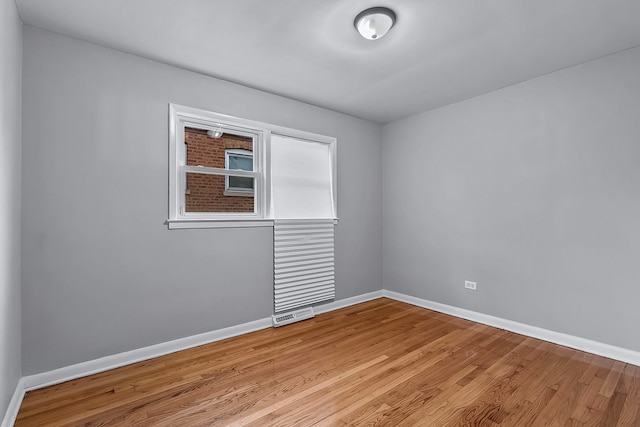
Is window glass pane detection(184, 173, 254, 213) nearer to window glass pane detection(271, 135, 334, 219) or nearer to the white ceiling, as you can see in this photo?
window glass pane detection(271, 135, 334, 219)

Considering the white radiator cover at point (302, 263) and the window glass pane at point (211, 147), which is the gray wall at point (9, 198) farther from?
the white radiator cover at point (302, 263)

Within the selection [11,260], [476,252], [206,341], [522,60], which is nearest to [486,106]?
[522,60]

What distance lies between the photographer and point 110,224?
2.46 metres

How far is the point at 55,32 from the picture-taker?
2260mm

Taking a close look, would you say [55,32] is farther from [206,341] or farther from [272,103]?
[206,341]

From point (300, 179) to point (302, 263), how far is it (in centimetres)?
101

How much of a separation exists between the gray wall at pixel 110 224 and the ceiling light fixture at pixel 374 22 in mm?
1526

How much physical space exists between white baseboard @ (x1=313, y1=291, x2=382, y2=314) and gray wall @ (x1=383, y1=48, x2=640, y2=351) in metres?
0.47

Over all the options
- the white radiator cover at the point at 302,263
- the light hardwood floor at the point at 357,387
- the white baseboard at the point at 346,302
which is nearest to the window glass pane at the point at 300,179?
the white radiator cover at the point at 302,263

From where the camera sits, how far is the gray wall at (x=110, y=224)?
2209mm

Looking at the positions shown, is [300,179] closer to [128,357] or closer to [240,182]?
[240,182]

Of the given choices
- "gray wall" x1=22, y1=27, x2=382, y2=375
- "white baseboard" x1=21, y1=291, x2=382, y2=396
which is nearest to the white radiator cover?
"gray wall" x1=22, y1=27, x2=382, y2=375

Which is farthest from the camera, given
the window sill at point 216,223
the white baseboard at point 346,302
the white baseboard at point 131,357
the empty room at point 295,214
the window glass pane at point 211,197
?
the white baseboard at point 346,302

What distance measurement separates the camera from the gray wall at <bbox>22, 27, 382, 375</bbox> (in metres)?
2.21
